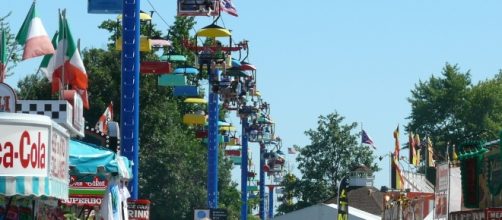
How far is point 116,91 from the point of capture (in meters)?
81.5

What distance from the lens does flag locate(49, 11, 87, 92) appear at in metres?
23.0

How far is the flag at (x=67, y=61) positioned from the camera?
22969 millimetres

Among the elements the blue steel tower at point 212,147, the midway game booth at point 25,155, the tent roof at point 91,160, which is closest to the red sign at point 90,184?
the tent roof at point 91,160

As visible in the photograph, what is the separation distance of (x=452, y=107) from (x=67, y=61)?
84895 millimetres

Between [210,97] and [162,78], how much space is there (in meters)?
4.72

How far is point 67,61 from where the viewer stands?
23203 mm

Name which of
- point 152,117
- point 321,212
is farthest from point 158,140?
point 321,212

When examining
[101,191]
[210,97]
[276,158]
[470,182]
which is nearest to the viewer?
[101,191]

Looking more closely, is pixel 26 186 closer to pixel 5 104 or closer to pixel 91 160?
pixel 5 104

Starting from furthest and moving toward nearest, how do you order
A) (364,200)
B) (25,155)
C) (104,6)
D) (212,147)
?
1. (364,200)
2. (212,147)
3. (104,6)
4. (25,155)

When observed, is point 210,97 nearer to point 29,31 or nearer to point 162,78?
point 162,78

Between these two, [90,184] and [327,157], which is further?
[327,157]

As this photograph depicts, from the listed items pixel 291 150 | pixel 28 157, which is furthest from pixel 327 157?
pixel 28 157

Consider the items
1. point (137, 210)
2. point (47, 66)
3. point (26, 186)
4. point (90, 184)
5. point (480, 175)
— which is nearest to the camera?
point (26, 186)
